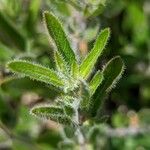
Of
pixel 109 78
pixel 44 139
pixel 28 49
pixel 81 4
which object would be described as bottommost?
pixel 109 78

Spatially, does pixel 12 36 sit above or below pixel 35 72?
above

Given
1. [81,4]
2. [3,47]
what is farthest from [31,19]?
[81,4]

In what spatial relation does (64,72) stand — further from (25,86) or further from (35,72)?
(25,86)

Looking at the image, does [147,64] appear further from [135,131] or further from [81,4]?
[81,4]

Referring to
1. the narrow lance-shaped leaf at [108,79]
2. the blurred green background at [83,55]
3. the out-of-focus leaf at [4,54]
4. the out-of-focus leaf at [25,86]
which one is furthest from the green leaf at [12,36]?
the narrow lance-shaped leaf at [108,79]

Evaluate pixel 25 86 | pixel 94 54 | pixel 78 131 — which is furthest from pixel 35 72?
pixel 25 86

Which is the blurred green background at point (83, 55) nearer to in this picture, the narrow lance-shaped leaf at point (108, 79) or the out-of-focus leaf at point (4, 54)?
the out-of-focus leaf at point (4, 54)
